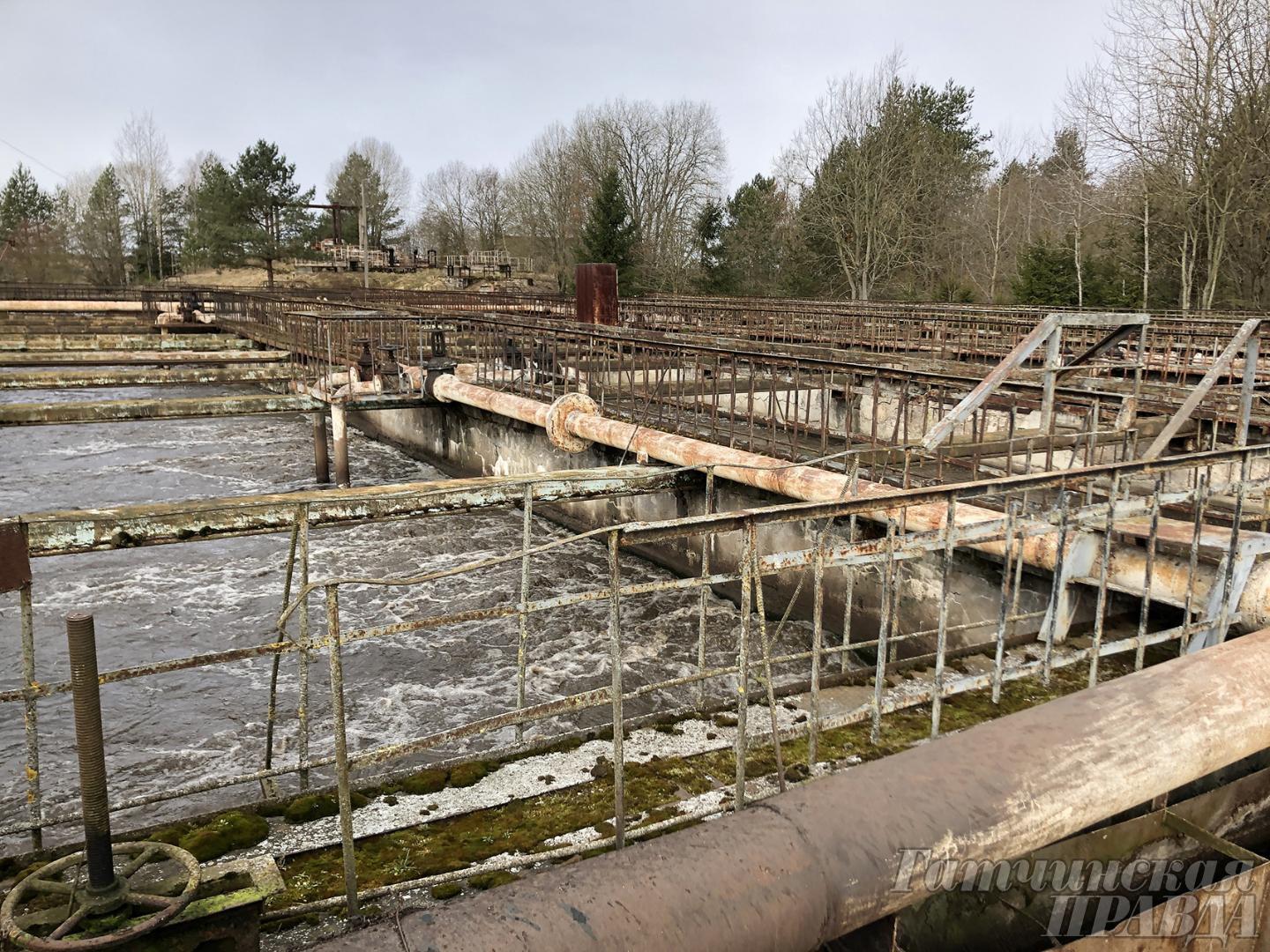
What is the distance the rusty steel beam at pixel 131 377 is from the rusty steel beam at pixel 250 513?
348 inches

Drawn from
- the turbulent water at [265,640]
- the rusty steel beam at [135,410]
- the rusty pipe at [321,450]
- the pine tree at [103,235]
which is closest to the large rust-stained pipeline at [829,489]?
the turbulent water at [265,640]

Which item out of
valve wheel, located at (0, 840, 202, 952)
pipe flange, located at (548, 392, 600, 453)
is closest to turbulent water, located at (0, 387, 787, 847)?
pipe flange, located at (548, 392, 600, 453)

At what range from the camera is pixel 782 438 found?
11.6 metres

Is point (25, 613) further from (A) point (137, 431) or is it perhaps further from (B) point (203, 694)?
(A) point (137, 431)

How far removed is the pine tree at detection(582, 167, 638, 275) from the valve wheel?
41.0m

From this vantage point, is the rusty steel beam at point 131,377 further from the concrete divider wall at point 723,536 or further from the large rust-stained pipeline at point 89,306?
the large rust-stained pipeline at point 89,306

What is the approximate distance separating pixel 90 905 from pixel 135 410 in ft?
35.3

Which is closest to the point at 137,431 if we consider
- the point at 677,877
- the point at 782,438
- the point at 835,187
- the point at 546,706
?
the point at 782,438

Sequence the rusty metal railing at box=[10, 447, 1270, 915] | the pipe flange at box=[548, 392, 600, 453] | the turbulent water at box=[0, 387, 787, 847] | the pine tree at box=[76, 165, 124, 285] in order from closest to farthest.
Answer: the rusty metal railing at box=[10, 447, 1270, 915]
the turbulent water at box=[0, 387, 787, 847]
the pipe flange at box=[548, 392, 600, 453]
the pine tree at box=[76, 165, 124, 285]

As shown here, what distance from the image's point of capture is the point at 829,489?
308 inches

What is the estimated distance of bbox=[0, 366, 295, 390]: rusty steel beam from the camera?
12703 millimetres

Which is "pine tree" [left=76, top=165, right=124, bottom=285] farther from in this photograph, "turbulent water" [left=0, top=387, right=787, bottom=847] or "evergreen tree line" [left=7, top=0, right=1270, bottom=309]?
"turbulent water" [left=0, top=387, right=787, bottom=847]

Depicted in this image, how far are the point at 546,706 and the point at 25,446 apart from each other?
793 inches

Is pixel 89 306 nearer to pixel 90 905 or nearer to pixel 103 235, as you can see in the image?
pixel 103 235
